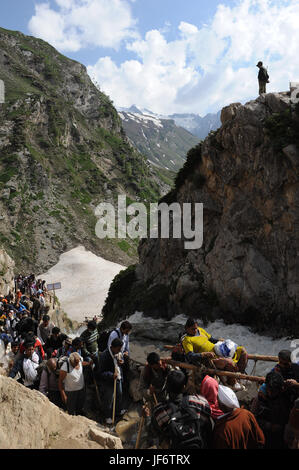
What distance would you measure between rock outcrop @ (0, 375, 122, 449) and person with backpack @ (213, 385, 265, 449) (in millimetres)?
2102

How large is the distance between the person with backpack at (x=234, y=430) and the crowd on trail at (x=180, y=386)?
1 centimetres

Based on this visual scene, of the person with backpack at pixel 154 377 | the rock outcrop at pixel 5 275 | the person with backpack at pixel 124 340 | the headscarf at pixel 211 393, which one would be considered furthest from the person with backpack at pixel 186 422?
the rock outcrop at pixel 5 275

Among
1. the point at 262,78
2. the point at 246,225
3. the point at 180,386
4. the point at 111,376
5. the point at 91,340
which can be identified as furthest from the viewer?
the point at 262,78

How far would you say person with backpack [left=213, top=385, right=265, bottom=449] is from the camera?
368 centimetres

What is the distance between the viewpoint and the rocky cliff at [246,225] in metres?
13.1

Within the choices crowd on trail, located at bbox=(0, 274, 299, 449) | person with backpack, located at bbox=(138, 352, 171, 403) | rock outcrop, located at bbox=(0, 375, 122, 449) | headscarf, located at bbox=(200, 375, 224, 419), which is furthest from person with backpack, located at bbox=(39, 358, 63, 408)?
headscarf, located at bbox=(200, 375, 224, 419)

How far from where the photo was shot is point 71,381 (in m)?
6.61

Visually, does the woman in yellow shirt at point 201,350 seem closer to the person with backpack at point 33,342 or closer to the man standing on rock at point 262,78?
the person with backpack at point 33,342

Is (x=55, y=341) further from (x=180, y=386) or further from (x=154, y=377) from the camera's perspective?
(x=180, y=386)

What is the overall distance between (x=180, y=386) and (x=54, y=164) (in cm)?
7010

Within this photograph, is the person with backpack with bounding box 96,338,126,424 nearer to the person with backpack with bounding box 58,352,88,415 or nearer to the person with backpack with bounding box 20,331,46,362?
the person with backpack with bounding box 58,352,88,415

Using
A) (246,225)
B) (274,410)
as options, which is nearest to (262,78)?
(246,225)

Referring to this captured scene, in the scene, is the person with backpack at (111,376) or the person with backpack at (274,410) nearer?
the person with backpack at (274,410)
